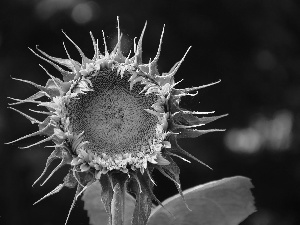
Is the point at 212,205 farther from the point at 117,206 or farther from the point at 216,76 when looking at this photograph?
the point at 216,76

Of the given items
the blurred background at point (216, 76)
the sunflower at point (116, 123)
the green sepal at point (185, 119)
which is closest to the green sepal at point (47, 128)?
the sunflower at point (116, 123)

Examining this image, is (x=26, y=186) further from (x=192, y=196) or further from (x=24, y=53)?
(x=192, y=196)

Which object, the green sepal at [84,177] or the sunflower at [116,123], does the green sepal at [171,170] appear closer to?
the sunflower at [116,123]

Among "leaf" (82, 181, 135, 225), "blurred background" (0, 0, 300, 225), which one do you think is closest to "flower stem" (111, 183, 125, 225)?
"leaf" (82, 181, 135, 225)

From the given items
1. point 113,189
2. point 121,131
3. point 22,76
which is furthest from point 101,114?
point 22,76

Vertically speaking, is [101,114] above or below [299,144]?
above

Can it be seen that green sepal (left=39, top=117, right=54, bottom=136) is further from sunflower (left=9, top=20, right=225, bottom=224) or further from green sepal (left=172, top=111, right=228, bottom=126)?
green sepal (left=172, top=111, right=228, bottom=126)

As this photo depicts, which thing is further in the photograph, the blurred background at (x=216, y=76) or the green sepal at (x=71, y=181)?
the blurred background at (x=216, y=76)
